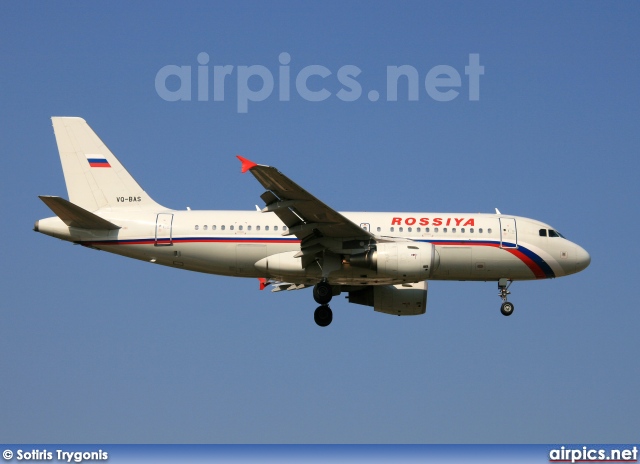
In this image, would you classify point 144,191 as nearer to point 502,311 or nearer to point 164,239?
point 164,239

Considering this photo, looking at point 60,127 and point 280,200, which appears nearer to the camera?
point 280,200

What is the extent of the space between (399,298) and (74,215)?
12.5 metres

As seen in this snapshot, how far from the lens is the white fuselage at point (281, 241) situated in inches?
1620

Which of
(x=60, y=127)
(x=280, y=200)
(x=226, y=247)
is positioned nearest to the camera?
(x=280, y=200)

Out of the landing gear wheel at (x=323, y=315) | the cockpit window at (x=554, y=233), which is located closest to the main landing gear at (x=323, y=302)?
the landing gear wheel at (x=323, y=315)

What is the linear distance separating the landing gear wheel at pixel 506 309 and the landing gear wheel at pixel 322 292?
21.9 feet

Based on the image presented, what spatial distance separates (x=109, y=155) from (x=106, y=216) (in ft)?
10.1

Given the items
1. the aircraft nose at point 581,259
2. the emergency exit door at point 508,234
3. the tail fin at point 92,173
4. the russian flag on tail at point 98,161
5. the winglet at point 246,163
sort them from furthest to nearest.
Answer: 1. the russian flag on tail at point 98,161
2. the aircraft nose at point 581,259
3. the tail fin at point 92,173
4. the emergency exit door at point 508,234
5. the winglet at point 246,163

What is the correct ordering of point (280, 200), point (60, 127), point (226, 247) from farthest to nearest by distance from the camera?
point (60, 127)
point (226, 247)
point (280, 200)

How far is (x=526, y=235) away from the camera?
43.2 m

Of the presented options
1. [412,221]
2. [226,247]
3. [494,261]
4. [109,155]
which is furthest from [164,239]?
[494,261]

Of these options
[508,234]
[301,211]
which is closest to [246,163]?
[301,211]

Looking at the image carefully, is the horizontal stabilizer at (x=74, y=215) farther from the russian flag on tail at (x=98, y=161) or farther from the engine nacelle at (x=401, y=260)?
the engine nacelle at (x=401, y=260)

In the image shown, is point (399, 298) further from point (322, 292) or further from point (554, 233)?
point (554, 233)
